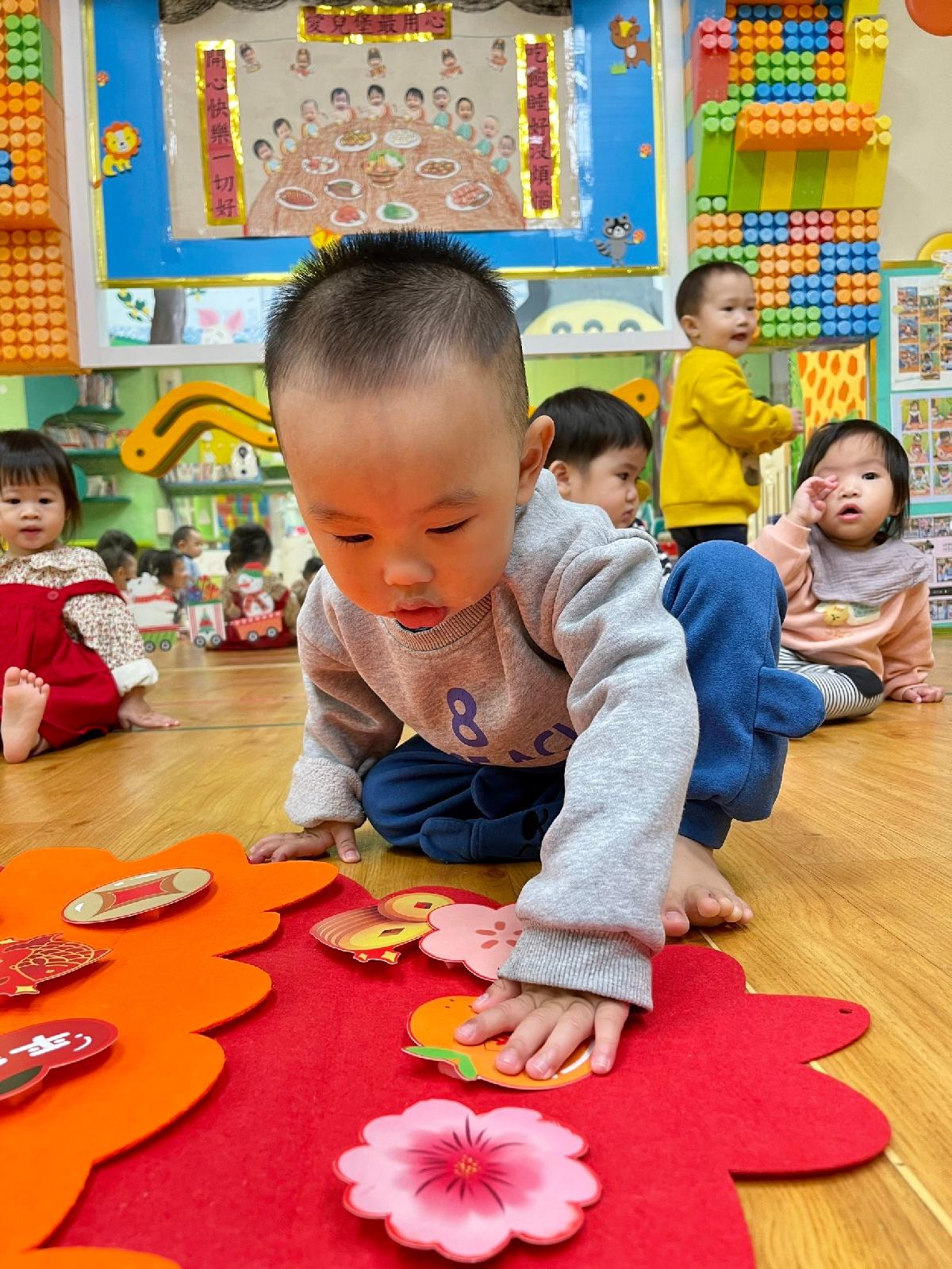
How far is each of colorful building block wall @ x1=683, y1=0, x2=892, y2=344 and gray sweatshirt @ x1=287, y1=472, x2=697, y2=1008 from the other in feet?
7.34

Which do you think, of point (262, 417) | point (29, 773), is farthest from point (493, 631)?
point (262, 417)

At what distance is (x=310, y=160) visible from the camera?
280 centimetres

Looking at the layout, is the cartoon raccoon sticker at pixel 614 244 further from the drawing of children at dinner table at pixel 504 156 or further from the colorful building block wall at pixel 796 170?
the drawing of children at dinner table at pixel 504 156

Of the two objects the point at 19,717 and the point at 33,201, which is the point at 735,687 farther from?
the point at 33,201

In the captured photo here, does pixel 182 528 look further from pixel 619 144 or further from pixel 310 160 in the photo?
pixel 619 144

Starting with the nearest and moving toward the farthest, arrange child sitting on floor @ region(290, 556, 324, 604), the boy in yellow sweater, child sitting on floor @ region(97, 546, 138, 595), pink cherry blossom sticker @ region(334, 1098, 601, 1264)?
1. pink cherry blossom sticker @ region(334, 1098, 601, 1264)
2. the boy in yellow sweater
3. child sitting on floor @ region(97, 546, 138, 595)
4. child sitting on floor @ region(290, 556, 324, 604)

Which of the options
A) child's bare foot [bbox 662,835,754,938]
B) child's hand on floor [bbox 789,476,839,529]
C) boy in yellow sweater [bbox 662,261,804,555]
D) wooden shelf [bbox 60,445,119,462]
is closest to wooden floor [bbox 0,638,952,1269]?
child's bare foot [bbox 662,835,754,938]

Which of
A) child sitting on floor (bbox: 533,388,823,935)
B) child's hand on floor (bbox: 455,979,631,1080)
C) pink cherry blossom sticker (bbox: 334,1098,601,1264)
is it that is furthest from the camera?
child sitting on floor (bbox: 533,388,823,935)

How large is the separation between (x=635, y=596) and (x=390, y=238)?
261mm

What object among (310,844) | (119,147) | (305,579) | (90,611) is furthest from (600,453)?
(305,579)

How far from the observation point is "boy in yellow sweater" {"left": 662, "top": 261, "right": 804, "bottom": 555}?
7.21 ft

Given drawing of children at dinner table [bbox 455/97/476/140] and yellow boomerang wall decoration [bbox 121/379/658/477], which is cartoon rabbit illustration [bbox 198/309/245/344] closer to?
yellow boomerang wall decoration [bbox 121/379/658/477]

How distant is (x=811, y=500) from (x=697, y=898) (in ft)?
4.34

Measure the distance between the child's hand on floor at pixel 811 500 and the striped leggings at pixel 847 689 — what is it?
0.27 meters
